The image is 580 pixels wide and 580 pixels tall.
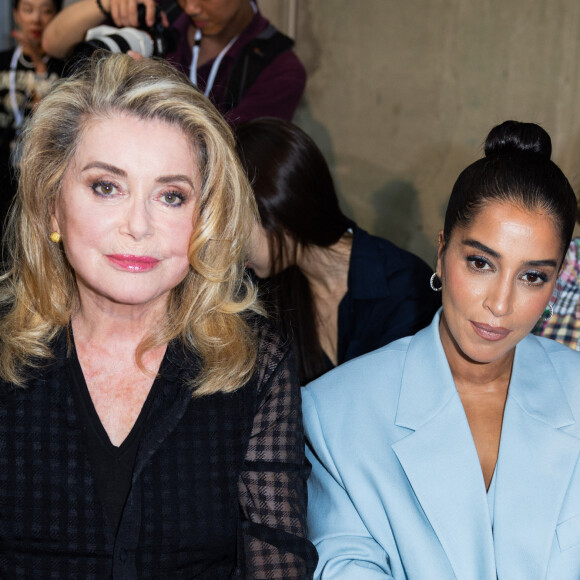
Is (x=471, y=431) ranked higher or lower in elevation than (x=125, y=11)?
lower

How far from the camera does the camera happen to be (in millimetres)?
2805

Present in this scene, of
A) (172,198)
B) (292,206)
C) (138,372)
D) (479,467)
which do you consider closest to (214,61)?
(292,206)

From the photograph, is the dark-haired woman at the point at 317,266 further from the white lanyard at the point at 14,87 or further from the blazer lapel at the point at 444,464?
the white lanyard at the point at 14,87

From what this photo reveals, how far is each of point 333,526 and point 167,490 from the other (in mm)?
346

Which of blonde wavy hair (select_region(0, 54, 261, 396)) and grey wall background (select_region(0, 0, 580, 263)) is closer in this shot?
blonde wavy hair (select_region(0, 54, 261, 396))

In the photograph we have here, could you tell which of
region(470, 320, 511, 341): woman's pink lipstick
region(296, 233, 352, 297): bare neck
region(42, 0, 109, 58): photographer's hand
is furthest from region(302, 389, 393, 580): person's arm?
region(42, 0, 109, 58): photographer's hand

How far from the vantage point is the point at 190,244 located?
163cm

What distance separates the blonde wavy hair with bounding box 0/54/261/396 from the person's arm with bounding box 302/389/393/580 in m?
0.22

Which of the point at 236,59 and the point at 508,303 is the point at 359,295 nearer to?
the point at 508,303

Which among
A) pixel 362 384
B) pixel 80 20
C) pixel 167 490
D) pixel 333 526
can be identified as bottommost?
pixel 333 526

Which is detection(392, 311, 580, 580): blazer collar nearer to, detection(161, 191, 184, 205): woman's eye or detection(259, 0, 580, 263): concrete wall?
detection(161, 191, 184, 205): woman's eye

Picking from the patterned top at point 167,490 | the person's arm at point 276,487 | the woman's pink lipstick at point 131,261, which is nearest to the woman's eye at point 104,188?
the woman's pink lipstick at point 131,261

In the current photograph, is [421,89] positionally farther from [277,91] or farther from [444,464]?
[444,464]

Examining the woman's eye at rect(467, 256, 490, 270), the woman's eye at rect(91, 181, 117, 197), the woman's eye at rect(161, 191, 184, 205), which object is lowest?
the woman's eye at rect(467, 256, 490, 270)
